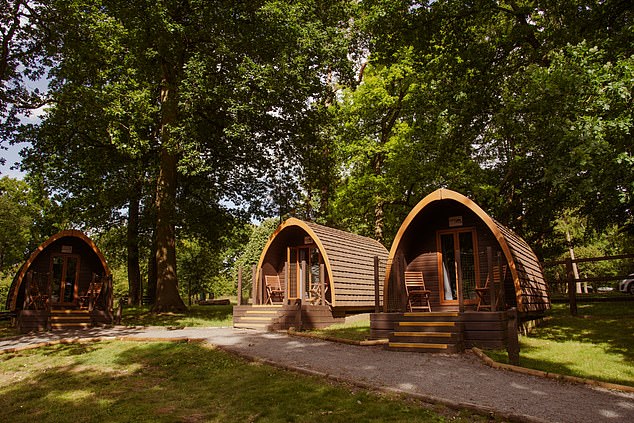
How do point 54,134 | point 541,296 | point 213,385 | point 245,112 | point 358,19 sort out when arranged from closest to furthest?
point 213,385
point 541,296
point 245,112
point 54,134
point 358,19

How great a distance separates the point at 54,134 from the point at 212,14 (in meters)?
8.71

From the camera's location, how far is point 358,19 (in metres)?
27.2

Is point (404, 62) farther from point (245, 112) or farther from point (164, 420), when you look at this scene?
point (164, 420)

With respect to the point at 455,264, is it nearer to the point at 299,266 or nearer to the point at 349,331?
the point at 349,331

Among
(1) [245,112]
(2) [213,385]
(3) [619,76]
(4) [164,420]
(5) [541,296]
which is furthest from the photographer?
(1) [245,112]

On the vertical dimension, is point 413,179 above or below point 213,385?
above

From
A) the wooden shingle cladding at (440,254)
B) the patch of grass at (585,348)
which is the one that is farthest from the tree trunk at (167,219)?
the patch of grass at (585,348)

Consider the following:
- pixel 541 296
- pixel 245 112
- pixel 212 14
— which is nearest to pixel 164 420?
pixel 541 296

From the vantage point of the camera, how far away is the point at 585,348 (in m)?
9.61

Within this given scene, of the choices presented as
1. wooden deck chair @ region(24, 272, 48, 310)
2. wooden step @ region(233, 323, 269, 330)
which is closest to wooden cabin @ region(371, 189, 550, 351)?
wooden step @ region(233, 323, 269, 330)

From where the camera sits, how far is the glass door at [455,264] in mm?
13203

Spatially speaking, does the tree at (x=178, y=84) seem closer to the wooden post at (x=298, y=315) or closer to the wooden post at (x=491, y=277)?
the wooden post at (x=298, y=315)

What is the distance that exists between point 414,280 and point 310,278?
20.3 feet

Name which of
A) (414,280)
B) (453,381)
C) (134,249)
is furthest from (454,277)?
(134,249)
